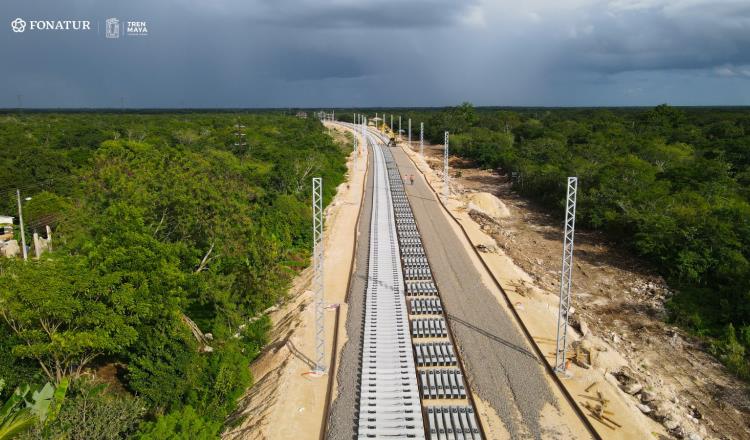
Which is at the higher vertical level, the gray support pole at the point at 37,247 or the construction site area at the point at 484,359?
the gray support pole at the point at 37,247

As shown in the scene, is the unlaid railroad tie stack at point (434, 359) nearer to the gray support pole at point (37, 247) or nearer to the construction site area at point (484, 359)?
the construction site area at point (484, 359)

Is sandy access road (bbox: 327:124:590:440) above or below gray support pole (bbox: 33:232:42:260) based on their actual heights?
below

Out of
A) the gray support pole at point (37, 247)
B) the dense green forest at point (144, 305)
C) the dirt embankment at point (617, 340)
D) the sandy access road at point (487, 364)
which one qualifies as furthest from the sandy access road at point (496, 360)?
the gray support pole at point (37, 247)

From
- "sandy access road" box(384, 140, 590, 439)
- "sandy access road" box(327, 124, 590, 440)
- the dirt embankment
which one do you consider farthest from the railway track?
the dirt embankment

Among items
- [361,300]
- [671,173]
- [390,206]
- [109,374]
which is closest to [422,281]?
[361,300]

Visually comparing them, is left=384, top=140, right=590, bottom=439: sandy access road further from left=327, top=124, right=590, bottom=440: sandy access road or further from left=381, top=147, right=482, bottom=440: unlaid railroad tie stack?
left=381, top=147, right=482, bottom=440: unlaid railroad tie stack
